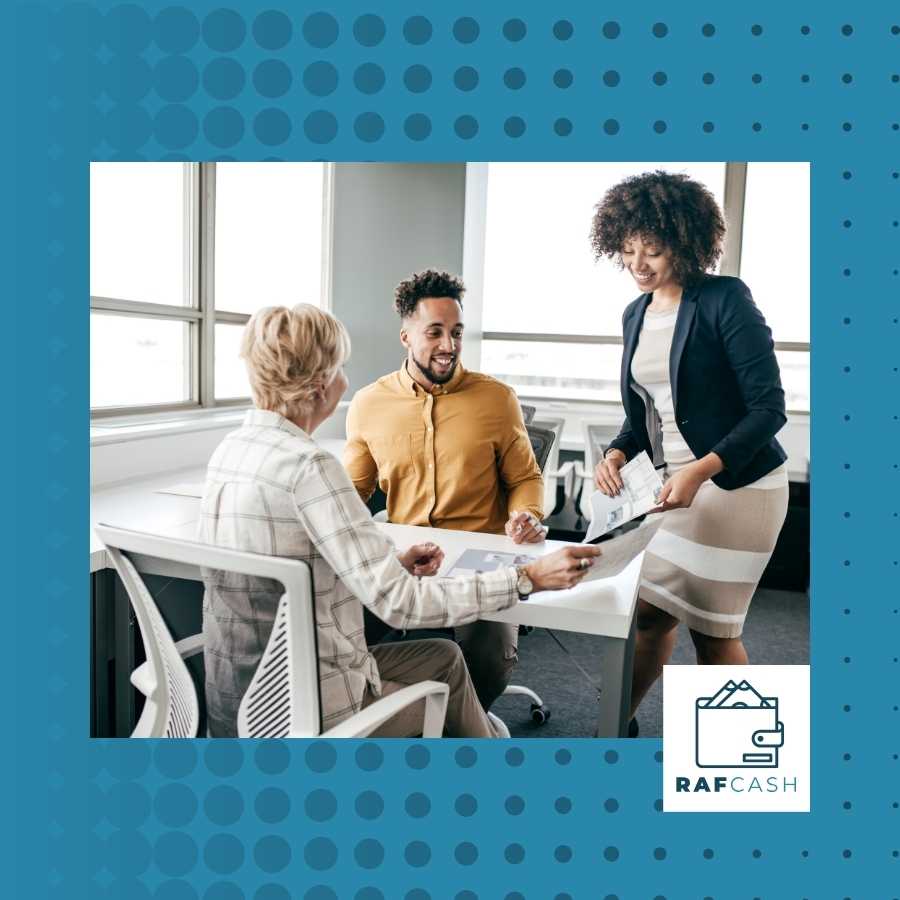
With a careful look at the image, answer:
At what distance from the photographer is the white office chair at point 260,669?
893mm

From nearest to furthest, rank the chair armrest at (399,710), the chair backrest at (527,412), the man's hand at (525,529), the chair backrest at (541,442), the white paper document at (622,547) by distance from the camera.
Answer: the chair armrest at (399,710)
the white paper document at (622,547)
the man's hand at (525,529)
the chair backrest at (527,412)
the chair backrest at (541,442)

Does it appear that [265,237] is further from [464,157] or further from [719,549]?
[719,549]

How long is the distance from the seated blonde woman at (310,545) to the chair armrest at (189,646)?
3 cm

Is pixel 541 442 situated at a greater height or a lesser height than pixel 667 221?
lesser

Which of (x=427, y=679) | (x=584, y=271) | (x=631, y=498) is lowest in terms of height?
(x=427, y=679)

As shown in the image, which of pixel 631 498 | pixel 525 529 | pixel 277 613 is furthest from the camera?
pixel 525 529

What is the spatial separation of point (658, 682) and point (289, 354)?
74cm

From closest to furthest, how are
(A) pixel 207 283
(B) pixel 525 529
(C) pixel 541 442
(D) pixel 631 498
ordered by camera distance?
(D) pixel 631 498, (B) pixel 525 529, (A) pixel 207 283, (C) pixel 541 442

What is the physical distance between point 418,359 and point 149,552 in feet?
3.84

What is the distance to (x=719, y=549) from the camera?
1.27m

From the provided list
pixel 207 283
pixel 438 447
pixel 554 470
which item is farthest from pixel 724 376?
pixel 554 470

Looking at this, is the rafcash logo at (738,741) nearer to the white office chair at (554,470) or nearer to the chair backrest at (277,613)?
the chair backrest at (277,613)

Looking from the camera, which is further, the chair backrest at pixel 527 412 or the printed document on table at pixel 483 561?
the chair backrest at pixel 527 412

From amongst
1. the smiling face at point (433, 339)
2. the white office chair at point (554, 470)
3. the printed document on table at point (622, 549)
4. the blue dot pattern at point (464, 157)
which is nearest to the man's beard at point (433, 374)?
the smiling face at point (433, 339)
